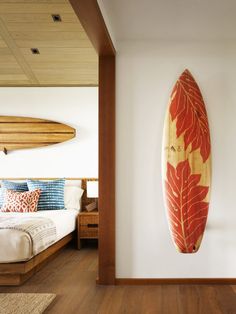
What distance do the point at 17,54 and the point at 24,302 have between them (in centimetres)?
311

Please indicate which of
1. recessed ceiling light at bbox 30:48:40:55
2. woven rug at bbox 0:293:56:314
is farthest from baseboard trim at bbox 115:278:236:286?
recessed ceiling light at bbox 30:48:40:55

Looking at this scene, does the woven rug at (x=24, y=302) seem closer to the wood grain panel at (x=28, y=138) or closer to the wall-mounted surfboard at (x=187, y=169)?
the wall-mounted surfboard at (x=187, y=169)

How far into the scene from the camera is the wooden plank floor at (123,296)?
2.73 meters

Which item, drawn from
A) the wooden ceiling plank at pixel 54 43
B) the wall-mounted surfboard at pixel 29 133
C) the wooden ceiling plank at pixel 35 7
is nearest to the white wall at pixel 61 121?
the wall-mounted surfboard at pixel 29 133

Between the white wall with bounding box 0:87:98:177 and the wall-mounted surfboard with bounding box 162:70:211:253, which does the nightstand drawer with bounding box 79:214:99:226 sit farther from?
the wall-mounted surfboard with bounding box 162:70:211:253

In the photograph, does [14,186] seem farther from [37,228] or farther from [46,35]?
[46,35]

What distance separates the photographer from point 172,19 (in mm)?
3092

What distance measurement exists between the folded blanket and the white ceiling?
1.91 m

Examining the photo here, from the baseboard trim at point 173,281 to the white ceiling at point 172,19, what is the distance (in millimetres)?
2097

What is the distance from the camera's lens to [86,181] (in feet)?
18.3

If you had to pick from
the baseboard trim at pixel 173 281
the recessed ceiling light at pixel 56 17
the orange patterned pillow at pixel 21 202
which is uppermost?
the recessed ceiling light at pixel 56 17

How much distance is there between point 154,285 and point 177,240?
479 millimetres

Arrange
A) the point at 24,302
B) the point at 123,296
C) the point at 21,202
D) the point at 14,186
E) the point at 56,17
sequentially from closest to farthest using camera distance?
1. the point at 24,302
2. the point at 123,296
3. the point at 56,17
4. the point at 21,202
5. the point at 14,186

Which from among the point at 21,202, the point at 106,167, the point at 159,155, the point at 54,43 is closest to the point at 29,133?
the point at 21,202
